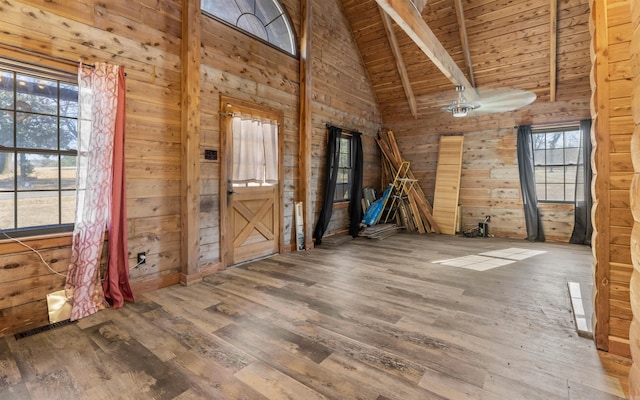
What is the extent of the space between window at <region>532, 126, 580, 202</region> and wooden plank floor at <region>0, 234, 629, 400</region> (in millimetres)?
2986

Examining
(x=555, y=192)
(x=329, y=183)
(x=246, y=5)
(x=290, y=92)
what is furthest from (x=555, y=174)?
(x=246, y=5)

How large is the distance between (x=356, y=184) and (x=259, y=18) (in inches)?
134

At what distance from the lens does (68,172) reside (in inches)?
106

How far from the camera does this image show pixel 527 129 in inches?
231

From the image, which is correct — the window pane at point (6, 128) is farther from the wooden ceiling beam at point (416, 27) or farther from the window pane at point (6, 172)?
the wooden ceiling beam at point (416, 27)

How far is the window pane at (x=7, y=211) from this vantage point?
2.36 metres

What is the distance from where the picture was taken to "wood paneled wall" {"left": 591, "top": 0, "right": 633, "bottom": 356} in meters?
1.92

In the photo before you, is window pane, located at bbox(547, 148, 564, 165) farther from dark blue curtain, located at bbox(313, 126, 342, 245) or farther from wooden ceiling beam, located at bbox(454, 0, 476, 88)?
dark blue curtain, located at bbox(313, 126, 342, 245)

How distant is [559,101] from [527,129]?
2.18ft

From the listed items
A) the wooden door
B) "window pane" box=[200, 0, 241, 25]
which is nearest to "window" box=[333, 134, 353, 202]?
the wooden door

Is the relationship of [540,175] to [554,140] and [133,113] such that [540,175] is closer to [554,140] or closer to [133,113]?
[554,140]

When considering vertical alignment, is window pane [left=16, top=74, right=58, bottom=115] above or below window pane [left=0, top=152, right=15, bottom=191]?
above

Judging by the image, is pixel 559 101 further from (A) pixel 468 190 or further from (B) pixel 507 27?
(A) pixel 468 190

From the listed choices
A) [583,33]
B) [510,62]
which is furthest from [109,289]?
[583,33]
